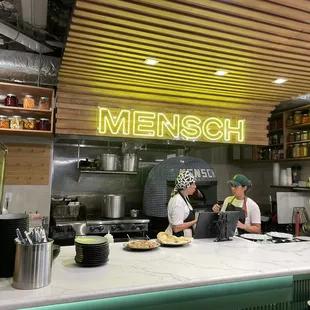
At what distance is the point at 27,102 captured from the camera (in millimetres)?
3855

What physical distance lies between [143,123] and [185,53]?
145 centimetres

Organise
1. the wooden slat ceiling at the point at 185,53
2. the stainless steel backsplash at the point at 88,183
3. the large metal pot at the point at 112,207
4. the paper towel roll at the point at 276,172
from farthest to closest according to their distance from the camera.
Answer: the paper towel roll at the point at 276,172 → the stainless steel backsplash at the point at 88,183 → the large metal pot at the point at 112,207 → the wooden slat ceiling at the point at 185,53

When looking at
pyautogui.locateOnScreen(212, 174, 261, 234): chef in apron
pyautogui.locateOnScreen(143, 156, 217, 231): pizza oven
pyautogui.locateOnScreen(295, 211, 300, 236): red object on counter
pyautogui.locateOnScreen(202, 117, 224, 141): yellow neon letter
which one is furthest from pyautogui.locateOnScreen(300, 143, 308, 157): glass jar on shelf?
pyautogui.locateOnScreen(212, 174, 261, 234): chef in apron

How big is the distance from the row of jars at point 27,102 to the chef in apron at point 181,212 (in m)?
2.05

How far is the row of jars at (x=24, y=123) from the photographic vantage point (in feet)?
12.5

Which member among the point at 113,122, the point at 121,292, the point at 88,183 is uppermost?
the point at 113,122

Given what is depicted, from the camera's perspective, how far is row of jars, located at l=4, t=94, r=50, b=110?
3.78 meters

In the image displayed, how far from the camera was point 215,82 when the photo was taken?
11.8ft

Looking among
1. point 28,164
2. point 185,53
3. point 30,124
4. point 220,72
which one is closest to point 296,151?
point 220,72

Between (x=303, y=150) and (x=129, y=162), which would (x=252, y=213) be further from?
(x=129, y=162)

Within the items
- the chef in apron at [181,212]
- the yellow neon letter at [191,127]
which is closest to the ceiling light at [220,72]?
the yellow neon letter at [191,127]

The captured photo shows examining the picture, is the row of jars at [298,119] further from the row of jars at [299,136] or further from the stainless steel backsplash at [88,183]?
the stainless steel backsplash at [88,183]

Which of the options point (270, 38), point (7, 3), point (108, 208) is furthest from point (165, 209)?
point (7, 3)

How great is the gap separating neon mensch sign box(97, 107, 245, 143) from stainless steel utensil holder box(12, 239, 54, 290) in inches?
95.6
